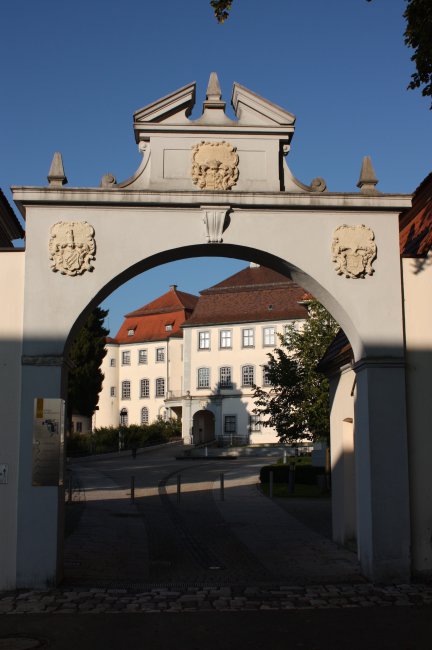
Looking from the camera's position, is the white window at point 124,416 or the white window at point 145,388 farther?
the white window at point 124,416

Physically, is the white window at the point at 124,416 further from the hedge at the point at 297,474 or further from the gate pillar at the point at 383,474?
the gate pillar at the point at 383,474

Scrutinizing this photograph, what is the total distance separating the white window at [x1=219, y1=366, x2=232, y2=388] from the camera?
71900 millimetres

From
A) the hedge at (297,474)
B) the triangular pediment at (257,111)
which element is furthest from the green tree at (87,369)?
the triangular pediment at (257,111)

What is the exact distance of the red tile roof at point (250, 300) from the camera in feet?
230

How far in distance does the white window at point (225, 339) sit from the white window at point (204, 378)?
2742 millimetres

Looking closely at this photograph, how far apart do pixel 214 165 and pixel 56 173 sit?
229 cm

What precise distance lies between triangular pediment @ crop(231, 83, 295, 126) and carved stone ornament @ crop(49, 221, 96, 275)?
2887mm

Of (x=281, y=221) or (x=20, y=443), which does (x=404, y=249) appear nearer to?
(x=281, y=221)

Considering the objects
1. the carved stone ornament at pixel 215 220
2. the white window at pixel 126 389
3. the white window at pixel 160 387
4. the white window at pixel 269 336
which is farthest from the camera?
the white window at pixel 126 389

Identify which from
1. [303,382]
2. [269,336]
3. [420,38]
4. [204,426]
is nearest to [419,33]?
[420,38]

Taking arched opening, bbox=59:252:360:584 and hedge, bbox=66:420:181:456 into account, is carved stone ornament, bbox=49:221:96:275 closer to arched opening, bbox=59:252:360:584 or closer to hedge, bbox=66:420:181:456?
hedge, bbox=66:420:181:456

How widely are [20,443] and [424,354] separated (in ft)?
19.2

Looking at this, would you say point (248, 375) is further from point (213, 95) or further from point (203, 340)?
point (213, 95)

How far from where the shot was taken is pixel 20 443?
10695 millimetres
